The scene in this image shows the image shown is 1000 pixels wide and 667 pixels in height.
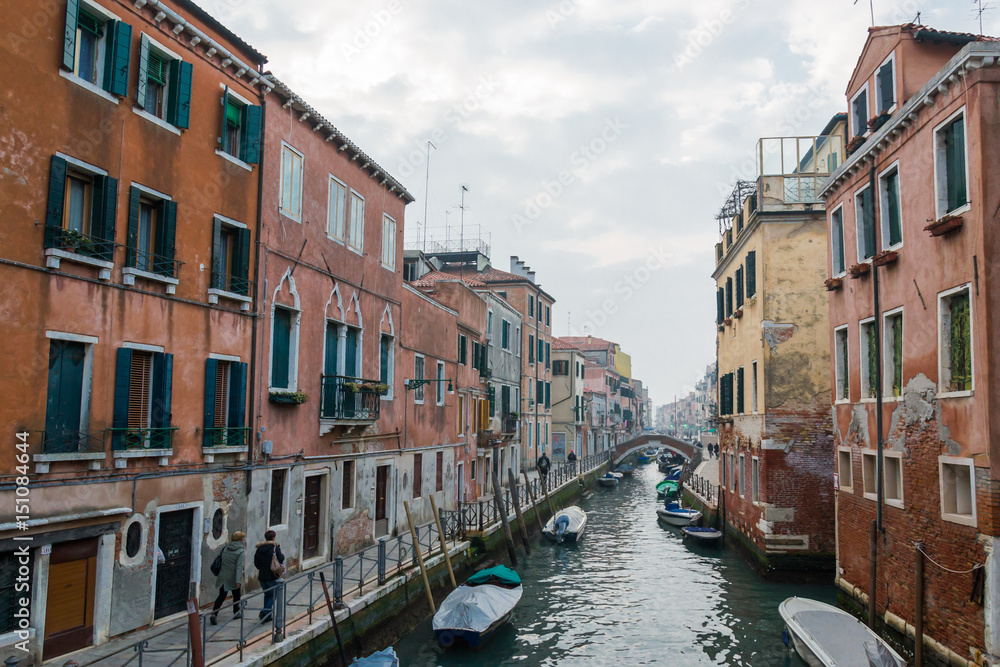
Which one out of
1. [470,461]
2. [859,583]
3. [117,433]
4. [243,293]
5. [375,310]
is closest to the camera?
[117,433]

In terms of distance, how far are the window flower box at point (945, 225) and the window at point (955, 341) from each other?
0.88m

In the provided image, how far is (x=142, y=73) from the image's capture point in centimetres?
1069

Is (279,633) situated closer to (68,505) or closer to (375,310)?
(68,505)

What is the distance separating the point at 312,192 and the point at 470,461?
577 inches

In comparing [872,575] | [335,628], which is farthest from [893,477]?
[335,628]

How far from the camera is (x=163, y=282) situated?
11.0 metres

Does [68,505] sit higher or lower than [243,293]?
lower

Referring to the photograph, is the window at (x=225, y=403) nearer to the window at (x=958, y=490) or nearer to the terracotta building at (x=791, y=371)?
the window at (x=958, y=490)

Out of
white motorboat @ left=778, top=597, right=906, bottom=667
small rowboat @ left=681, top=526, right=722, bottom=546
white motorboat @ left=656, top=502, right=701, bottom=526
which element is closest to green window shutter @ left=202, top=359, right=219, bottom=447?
white motorboat @ left=778, top=597, right=906, bottom=667

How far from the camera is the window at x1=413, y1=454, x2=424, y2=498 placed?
2123cm

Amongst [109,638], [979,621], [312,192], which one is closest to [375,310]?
[312,192]

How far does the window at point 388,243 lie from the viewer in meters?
19.1

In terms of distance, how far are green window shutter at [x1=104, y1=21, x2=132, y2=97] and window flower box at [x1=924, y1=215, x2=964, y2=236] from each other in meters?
11.8

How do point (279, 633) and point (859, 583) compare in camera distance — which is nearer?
point (279, 633)
